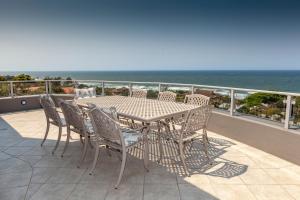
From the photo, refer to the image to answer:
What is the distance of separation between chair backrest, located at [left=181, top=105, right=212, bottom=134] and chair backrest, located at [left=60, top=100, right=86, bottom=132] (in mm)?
1483

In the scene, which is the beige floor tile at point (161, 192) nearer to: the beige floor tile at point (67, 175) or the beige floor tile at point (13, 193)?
the beige floor tile at point (67, 175)

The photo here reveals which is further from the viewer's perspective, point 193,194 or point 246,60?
point 246,60

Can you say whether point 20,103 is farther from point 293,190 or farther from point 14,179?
point 293,190

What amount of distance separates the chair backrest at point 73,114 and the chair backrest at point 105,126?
0.37 m

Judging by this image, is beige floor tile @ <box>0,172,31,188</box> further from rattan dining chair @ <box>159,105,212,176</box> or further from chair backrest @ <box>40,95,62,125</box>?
rattan dining chair @ <box>159,105,212,176</box>

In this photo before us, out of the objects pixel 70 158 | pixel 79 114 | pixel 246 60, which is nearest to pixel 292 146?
pixel 79 114

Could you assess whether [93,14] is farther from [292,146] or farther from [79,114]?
[292,146]

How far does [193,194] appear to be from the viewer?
2244 millimetres

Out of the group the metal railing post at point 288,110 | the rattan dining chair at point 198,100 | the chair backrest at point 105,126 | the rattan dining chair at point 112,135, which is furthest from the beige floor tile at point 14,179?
the metal railing post at point 288,110

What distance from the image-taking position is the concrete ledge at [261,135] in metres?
3.10

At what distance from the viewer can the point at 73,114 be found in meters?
3.03

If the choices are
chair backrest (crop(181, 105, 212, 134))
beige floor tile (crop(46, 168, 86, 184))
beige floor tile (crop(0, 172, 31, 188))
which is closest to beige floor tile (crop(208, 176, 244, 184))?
chair backrest (crop(181, 105, 212, 134))

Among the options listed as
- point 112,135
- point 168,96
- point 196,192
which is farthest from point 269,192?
point 168,96

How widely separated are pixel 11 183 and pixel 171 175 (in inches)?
79.0
